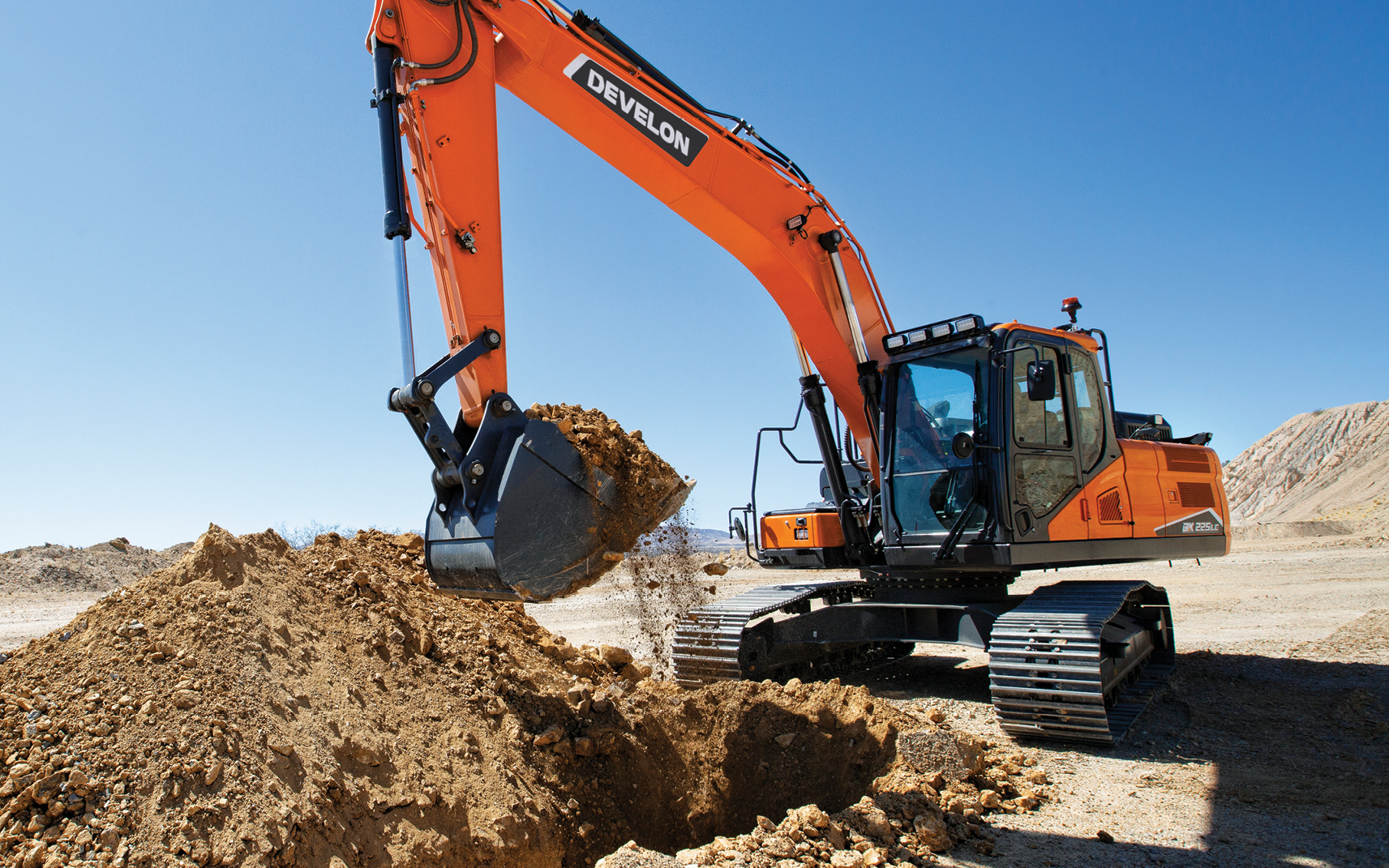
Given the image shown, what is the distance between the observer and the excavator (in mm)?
4066

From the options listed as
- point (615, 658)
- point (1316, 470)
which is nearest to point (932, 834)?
point (615, 658)

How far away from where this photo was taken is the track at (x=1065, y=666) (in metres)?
5.17

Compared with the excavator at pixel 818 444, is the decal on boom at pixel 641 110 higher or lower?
higher

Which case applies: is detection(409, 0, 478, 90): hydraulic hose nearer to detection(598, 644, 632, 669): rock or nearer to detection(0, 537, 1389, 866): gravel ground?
detection(598, 644, 632, 669): rock

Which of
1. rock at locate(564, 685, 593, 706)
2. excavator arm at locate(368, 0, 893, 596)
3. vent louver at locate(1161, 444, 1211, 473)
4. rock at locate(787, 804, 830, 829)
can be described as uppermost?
excavator arm at locate(368, 0, 893, 596)

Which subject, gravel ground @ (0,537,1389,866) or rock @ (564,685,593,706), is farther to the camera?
rock @ (564,685,593,706)

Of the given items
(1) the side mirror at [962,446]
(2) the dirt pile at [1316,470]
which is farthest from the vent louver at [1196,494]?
(2) the dirt pile at [1316,470]

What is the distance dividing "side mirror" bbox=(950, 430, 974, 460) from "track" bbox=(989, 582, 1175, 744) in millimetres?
1178

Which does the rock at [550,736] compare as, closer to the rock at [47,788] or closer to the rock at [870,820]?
the rock at [870,820]

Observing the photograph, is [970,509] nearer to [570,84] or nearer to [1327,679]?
[570,84]

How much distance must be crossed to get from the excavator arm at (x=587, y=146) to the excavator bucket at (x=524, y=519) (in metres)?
0.04

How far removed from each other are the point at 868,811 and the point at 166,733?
315 centimetres

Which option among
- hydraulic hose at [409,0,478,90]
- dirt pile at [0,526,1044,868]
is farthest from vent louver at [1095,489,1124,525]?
hydraulic hose at [409,0,478,90]

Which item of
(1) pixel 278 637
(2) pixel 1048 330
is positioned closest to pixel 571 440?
(1) pixel 278 637
